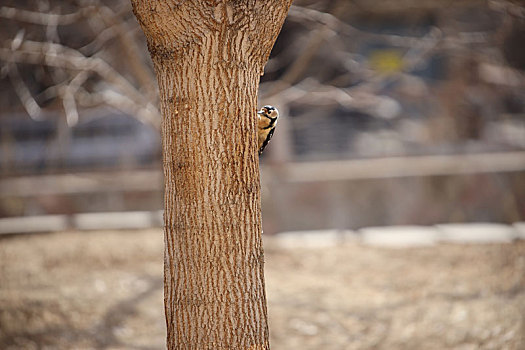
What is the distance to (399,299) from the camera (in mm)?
5207

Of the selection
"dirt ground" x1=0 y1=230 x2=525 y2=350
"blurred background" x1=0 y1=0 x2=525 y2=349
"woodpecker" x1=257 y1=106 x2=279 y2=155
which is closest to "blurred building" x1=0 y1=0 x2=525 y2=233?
"blurred background" x1=0 y1=0 x2=525 y2=349

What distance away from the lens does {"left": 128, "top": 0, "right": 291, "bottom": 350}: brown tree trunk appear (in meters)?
2.38

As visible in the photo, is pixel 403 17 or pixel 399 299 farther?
pixel 403 17

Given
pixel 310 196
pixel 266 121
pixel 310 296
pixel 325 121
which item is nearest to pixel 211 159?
pixel 266 121

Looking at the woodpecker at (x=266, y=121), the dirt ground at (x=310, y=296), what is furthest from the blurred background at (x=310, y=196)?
the woodpecker at (x=266, y=121)

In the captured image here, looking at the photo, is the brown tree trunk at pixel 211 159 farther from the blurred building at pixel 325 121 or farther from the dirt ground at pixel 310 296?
the blurred building at pixel 325 121

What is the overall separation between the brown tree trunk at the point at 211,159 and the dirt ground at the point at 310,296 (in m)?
1.84

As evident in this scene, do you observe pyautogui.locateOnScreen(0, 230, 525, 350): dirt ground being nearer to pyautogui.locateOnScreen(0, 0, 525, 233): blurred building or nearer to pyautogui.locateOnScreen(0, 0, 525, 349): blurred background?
pyautogui.locateOnScreen(0, 0, 525, 349): blurred background

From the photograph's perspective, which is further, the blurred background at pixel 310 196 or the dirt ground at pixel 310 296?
the blurred background at pixel 310 196

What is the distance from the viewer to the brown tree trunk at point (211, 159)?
238 centimetres

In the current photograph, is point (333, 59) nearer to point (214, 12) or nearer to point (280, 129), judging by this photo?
point (280, 129)

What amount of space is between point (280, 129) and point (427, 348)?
4.29 meters

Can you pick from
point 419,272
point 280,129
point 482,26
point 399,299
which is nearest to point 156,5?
point 399,299

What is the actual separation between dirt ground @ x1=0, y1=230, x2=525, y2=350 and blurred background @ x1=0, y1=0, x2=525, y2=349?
0.08 ft
